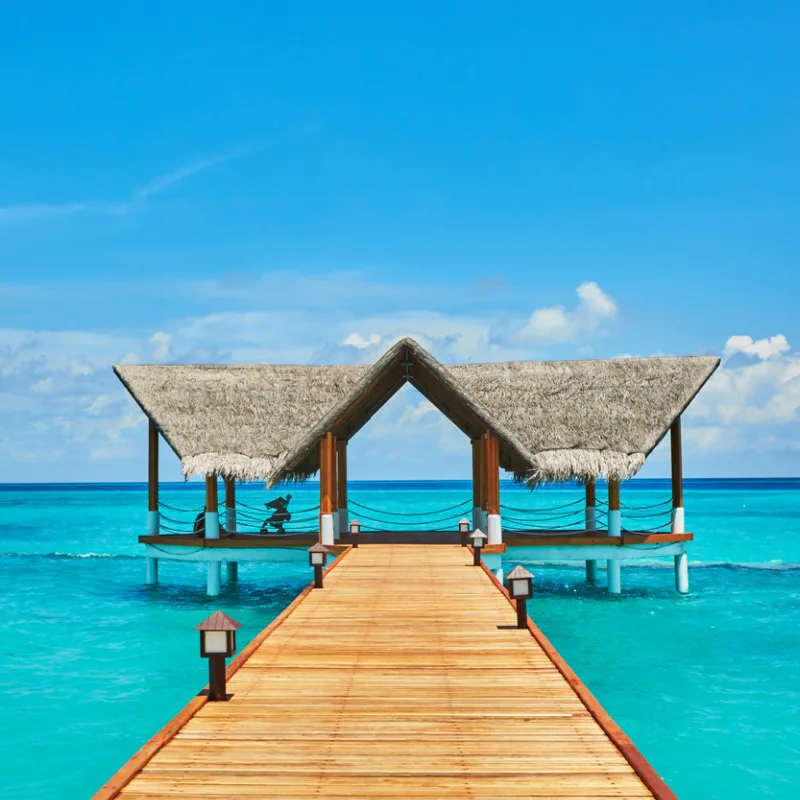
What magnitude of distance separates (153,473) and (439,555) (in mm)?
7183

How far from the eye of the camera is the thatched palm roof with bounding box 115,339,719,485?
54.7ft

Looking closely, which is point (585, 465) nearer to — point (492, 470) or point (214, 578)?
point (492, 470)

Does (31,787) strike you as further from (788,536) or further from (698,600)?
(788,536)

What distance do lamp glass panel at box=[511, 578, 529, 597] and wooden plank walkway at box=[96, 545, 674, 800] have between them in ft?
1.30

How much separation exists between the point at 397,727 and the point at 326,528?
9.86 metres

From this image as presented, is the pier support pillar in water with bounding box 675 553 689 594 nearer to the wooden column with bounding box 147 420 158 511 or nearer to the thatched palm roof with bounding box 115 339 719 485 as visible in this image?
the thatched palm roof with bounding box 115 339 719 485

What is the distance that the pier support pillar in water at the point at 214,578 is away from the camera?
17984mm

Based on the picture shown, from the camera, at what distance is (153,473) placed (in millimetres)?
18938

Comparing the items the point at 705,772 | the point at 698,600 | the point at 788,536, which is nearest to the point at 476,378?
the point at 698,600

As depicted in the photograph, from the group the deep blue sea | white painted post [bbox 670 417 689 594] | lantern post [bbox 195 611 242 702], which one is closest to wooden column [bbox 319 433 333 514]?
the deep blue sea

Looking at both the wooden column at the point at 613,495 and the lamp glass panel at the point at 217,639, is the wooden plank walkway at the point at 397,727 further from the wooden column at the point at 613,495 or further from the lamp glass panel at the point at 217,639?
the wooden column at the point at 613,495

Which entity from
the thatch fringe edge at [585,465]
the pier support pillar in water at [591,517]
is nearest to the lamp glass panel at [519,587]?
the thatch fringe edge at [585,465]

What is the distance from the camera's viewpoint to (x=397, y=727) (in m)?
5.68

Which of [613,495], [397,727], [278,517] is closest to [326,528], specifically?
[278,517]
